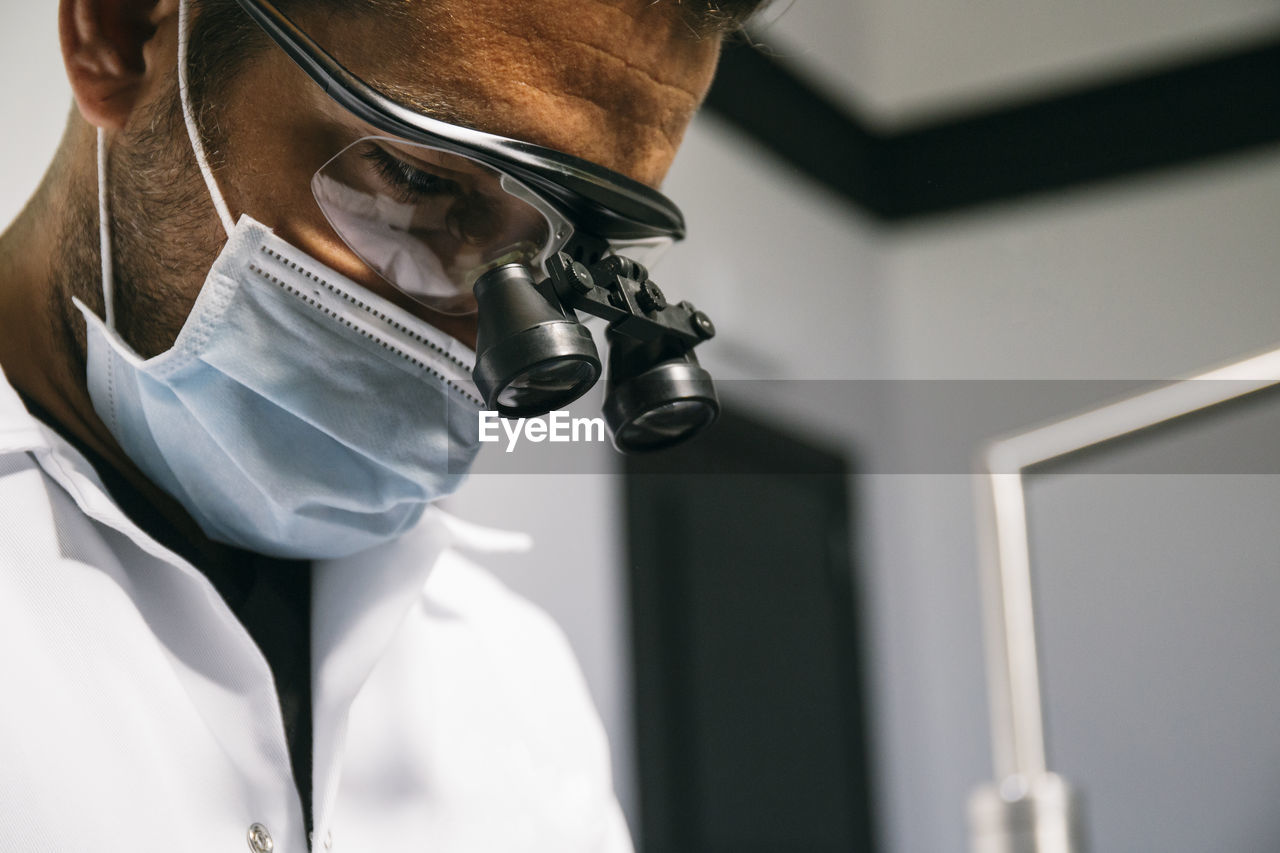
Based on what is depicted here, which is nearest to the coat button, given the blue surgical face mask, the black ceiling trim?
the blue surgical face mask

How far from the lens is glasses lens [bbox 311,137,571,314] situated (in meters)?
0.79

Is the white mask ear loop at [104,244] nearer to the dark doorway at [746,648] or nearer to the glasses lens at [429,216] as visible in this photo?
the glasses lens at [429,216]

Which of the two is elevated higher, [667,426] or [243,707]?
[667,426]

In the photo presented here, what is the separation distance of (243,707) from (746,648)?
2.34 meters

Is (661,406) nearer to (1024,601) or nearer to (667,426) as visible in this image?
(667,426)

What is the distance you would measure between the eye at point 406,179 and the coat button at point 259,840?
409 mm

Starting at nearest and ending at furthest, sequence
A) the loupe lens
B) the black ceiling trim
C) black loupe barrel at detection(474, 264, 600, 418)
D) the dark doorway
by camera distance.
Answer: black loupe barrel at detection(474, 264, 600, 418), the loupe lens, the dark doorway, the black ceiling trim

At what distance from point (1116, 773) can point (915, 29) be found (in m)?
2.38

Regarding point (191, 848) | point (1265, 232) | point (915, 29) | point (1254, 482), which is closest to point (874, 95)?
point (915, 29)

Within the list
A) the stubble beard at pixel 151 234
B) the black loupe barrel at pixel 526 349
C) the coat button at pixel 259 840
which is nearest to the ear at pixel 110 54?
the stubble beard at pixel 151 234

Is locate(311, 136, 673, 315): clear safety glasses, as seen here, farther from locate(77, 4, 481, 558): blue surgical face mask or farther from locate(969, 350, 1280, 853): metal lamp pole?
locate(969, 350, 1280, 853): metal lamp pole

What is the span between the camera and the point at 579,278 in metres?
0.75

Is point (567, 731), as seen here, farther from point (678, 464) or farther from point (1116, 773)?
point (1116, 773)

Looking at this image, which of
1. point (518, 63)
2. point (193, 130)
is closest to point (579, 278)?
point (518, 63)
